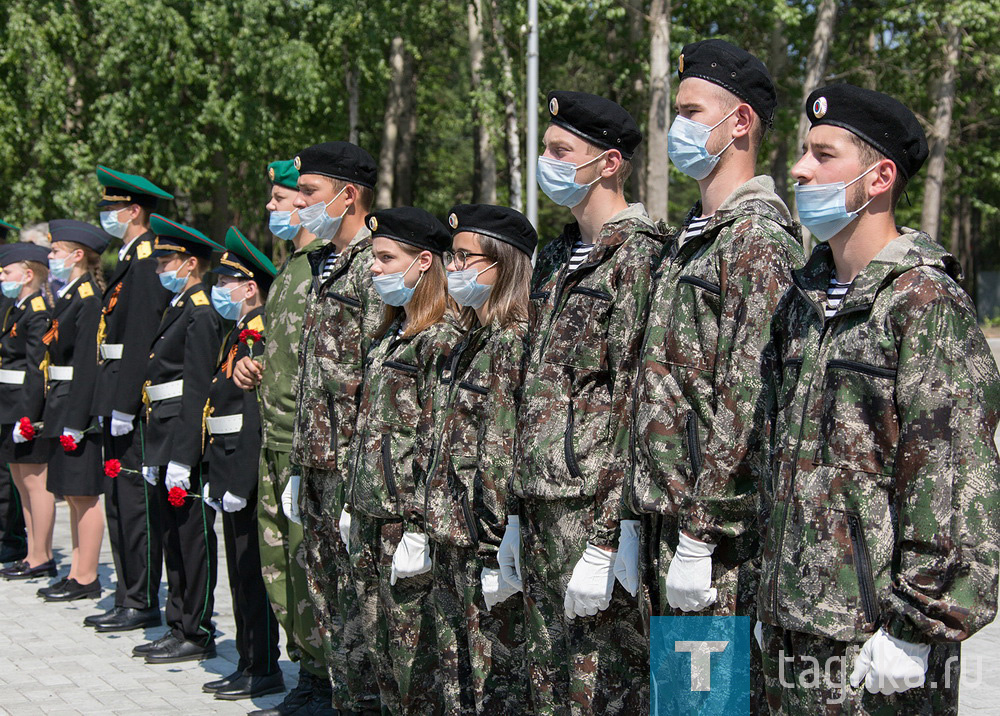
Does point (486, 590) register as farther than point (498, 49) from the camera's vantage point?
No

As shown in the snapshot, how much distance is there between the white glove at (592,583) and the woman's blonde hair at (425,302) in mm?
1627

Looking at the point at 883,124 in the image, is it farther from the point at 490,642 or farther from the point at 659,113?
the point at 659,113

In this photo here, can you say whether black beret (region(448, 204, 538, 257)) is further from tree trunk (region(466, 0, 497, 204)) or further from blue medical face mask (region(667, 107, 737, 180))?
tree trunk (region(466, 0, 497, 204))

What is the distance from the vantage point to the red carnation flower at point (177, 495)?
6648 millimetres

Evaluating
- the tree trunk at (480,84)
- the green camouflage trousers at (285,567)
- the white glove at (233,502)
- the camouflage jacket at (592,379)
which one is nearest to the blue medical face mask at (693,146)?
the camouflage jacket at (592,379)

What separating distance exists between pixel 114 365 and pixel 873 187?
5.70 meters

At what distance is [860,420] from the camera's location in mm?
2848

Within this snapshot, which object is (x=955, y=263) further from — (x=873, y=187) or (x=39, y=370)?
(x=39, y=370)

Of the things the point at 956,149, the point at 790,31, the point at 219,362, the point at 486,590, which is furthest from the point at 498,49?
the point at 486,590

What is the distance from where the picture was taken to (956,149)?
3120 cm

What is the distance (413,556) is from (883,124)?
2.51 metres

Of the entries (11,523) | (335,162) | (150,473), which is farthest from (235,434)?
(11,523)

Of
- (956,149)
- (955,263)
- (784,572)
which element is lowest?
(956,149)

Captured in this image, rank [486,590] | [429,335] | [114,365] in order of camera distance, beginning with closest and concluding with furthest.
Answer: [486,590], [429,335], [114,365]
